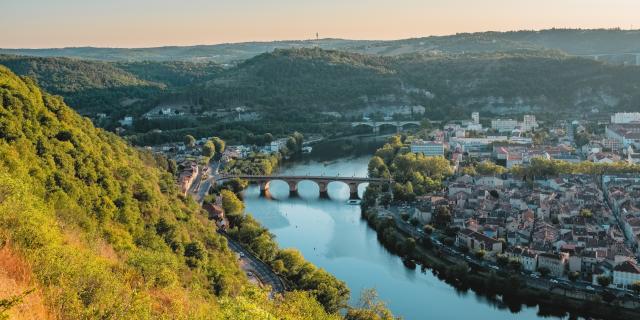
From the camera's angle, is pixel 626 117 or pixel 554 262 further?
pixel 626 117

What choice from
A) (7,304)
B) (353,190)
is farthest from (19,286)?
(353,190)

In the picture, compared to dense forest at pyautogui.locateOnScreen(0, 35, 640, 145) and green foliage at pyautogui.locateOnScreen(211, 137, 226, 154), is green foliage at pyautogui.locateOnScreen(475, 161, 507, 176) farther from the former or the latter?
dense forest at pyautogui.locateOnScreen(0, 35, 640, 145)

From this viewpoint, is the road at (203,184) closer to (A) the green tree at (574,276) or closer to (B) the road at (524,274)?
(B) the road at (524,274)

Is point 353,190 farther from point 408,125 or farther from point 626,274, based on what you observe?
point 408,125

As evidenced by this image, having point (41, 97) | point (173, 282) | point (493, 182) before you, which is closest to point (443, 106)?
point (493, 182)

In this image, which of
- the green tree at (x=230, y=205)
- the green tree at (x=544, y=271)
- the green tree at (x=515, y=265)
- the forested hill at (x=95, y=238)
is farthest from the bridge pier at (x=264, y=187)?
the green tree at (x=544, y=271)

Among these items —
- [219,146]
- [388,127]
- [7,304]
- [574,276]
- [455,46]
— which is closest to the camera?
[7,304]

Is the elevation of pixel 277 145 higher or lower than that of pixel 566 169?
lower
